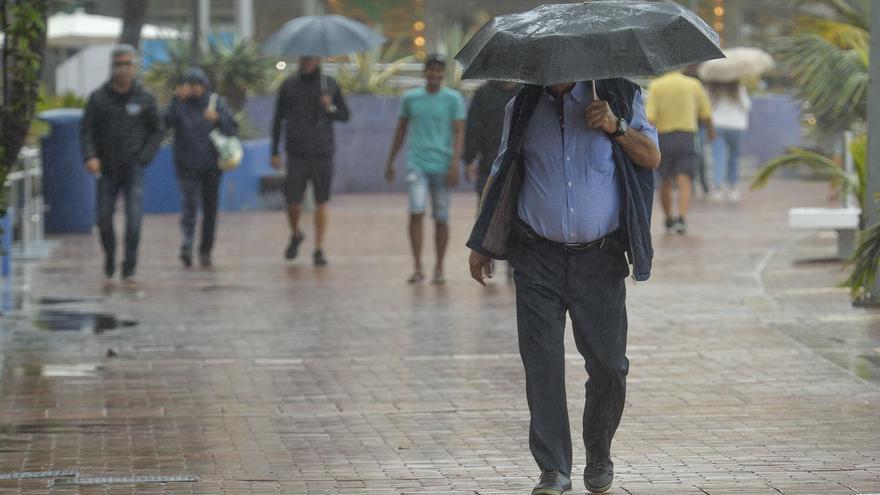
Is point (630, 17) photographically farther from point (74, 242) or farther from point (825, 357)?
point (74, 242)

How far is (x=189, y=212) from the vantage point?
1616cm

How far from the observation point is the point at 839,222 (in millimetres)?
14703

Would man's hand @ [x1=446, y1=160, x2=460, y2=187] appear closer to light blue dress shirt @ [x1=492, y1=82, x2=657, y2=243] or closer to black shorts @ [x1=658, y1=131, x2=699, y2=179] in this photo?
black shorts @ [x1=658, y1=131, x2=699, y2=179]

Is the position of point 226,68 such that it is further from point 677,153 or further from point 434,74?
point 434,74

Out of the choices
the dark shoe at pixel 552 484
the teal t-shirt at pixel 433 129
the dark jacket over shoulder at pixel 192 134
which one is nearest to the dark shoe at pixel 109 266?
the dark jacket over shoulder at pixel 192 134

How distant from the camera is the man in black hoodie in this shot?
15.9 meters

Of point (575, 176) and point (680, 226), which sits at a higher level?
point (575, 176)

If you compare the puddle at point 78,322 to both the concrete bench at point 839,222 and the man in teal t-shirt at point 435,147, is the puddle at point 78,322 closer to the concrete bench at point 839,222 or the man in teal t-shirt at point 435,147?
the man in teal t-shirt at point 435,147

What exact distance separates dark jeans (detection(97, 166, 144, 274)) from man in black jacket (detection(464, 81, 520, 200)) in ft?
9.06

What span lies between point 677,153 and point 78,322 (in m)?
8.26

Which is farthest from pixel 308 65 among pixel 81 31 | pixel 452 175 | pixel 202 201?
pixel 81 31

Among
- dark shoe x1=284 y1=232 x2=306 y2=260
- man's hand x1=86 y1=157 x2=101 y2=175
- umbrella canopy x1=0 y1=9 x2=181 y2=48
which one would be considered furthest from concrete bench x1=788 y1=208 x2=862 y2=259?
umbrella canopy x1=0 y1=9 x2=181 y2=48

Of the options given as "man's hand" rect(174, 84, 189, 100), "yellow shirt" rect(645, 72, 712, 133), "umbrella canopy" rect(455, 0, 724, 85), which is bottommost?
"yellow shirt" rect(645, 72, 712, 133)

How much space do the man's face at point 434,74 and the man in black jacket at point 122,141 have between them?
225cm
